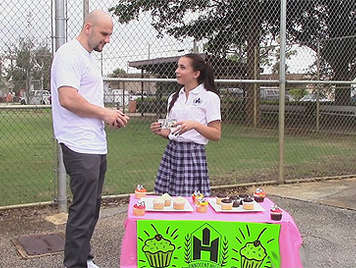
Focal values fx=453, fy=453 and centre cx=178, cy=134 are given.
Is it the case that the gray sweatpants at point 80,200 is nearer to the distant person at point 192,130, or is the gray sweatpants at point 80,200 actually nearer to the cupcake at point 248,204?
the distant person at point 192,130

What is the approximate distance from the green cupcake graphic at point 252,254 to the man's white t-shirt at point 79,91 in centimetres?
120

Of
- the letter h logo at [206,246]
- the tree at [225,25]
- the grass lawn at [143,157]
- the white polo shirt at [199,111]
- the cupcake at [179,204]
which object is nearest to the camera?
the letter h logo at [206,246]

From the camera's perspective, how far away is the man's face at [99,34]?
3062mm

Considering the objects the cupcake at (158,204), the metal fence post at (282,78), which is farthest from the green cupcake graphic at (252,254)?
the metal fence post at (282,78)

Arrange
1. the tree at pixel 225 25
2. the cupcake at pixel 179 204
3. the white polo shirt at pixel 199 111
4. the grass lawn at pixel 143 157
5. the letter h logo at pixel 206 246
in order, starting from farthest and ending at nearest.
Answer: the tree at pixel 225 25 < the grass lawn at pixel 143 157 < the white polo shirt at pixel 199 111 < the cupcake at pixel 179 204 < the letter h logo at pixel 206 246

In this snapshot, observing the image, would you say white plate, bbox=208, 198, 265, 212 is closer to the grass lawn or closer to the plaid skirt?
the plaid skirt

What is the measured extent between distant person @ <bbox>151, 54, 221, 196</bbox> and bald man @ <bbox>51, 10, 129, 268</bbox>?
593mm

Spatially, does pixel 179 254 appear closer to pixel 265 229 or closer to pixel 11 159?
pixel 265 229

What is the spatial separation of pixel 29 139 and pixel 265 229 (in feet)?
32.0

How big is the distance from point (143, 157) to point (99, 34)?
6703 millimetres

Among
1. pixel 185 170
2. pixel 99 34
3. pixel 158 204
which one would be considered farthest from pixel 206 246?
pixel 99 34

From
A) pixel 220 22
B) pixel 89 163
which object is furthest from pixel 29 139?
pixel 89 163


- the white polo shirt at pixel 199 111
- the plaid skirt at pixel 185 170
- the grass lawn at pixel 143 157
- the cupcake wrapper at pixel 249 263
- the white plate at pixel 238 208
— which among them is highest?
the white polo shirt at pixel 199 111

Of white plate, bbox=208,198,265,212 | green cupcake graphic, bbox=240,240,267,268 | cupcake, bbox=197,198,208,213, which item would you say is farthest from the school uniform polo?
green cupcake graphic, bbox=240,240,267,268
